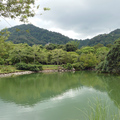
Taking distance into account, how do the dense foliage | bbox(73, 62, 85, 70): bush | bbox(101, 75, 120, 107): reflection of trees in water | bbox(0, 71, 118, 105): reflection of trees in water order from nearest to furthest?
1. bbox(101, 75, 120, 107): reflection of trees in water
2. bbox(0, 71, 118, 105): reflection of trees in water
3. the dense foliage
4. bbox(73, 62, 85, 70): bush

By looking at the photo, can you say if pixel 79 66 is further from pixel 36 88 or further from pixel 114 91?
pixel 114 91

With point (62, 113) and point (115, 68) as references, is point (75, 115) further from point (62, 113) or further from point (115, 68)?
point (115, 68)

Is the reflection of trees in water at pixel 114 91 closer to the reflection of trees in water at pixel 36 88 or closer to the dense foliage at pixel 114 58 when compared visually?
the reflection of trees in water at pixel 36 88

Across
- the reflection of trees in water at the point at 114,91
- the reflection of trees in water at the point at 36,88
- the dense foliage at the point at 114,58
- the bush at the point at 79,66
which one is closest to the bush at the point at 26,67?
the reflection of trees in water at the point at 36,88

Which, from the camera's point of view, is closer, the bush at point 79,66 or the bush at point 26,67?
the bush at point 26,67

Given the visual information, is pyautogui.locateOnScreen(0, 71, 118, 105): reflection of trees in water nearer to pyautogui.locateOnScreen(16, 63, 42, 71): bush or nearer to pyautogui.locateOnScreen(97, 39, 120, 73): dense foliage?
pyautogui.locateOnScreen(97, 39, 120, 73): dense foliage

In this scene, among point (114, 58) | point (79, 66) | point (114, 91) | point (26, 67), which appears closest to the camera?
point (114, 91)

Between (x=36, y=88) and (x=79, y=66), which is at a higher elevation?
(x=79, y=66)

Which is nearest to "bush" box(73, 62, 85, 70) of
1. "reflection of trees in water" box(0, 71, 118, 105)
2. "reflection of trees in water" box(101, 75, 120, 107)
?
"reflection of trees in water" box(0, 71, 118, 105)

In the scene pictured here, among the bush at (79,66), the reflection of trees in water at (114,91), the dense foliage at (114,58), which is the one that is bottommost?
the reflection of trees in water at (114,91)

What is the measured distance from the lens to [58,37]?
6544 cm

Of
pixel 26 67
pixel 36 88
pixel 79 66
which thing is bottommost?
pixel 36 88

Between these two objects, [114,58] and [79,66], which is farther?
[79,66]

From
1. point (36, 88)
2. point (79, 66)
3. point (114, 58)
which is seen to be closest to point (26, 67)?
point (79, 66)
